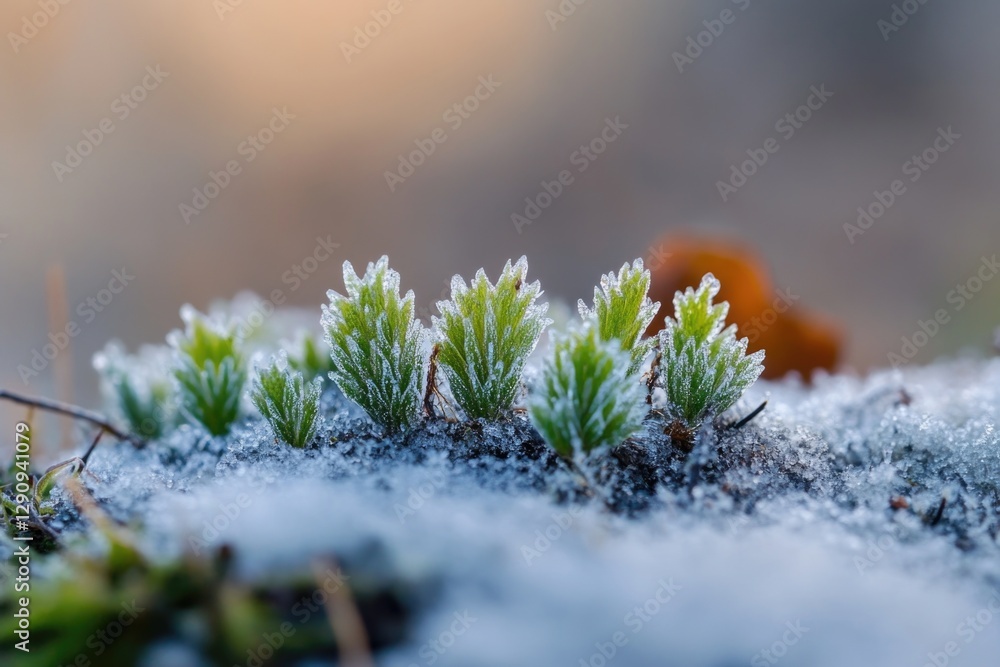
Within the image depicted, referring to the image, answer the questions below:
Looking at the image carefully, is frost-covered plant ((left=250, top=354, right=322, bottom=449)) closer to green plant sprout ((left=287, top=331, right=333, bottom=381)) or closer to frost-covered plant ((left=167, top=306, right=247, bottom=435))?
frost-covered plant ((left=167, top=306, right=247, bottom=435))

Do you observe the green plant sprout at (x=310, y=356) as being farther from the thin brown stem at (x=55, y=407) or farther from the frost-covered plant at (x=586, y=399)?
the frost-covered plant at (x=586, y=399)

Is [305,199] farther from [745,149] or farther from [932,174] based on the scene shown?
[932,174]

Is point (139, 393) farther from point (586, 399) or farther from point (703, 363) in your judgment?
point (703, 363)

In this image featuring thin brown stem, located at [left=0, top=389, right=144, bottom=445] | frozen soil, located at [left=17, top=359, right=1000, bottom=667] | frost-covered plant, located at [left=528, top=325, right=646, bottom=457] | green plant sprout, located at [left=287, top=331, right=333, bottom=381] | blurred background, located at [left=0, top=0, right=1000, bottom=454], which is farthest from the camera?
blurred background, located at [left=0, top=0, right=1000, bottom=454]

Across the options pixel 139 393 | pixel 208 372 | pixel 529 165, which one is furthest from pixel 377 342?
pixel 529 165

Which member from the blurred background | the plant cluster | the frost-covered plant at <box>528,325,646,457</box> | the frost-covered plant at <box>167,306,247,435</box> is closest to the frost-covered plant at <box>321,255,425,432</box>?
the plant cluster

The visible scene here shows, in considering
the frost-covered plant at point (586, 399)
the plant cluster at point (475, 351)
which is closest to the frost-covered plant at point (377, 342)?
the plant cluster at point (475, 351)

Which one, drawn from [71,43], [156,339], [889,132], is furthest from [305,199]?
[889,132]

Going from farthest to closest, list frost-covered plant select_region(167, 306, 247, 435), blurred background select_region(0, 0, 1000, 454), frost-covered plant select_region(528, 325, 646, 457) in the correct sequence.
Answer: blurred background select_region(0, 0, 1000, 454), frost-covered plant select_region(167, 306, 247, 435), frost-covered plant select_region(528, 325, 646, 457)
